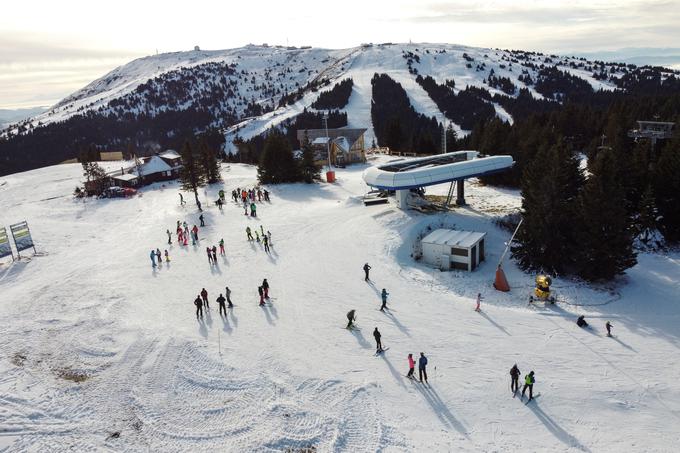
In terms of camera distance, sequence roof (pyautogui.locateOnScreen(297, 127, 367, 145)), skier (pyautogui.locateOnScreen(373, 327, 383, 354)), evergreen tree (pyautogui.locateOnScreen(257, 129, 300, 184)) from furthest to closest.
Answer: roof (pyautogui.locateOnScreen(297, 127, 367, 145)), evergreen tree (pyautogui.locateOnScreen(257, 129, 300, 184)), skier (pyautogui.locateOnScreen(373, 327, 383, 354))

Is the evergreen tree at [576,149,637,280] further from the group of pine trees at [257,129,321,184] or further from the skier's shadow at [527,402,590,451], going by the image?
the group of pine trees at [257,129,321,184]

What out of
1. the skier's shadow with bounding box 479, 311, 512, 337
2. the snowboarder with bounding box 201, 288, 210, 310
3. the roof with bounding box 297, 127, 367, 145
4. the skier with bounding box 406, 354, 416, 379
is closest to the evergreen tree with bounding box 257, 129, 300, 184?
the roof with bounding box 297, 127, 367, 145

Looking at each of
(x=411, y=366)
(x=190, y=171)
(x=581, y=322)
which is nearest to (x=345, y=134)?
(x=190, y=171)

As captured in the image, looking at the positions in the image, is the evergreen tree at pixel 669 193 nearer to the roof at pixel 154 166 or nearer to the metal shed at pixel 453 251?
the metal shed at pixel 453 251

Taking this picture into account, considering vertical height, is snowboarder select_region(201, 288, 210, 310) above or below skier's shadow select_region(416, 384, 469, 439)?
above

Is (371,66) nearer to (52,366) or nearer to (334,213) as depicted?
(334,213)

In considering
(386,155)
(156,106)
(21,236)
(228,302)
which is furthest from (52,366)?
(156,106)

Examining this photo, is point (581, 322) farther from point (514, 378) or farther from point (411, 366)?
point (411, 366)

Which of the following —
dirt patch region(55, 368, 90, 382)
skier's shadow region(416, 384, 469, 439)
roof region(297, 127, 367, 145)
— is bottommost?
skier's shadow region(416, 384, 469, 439)
